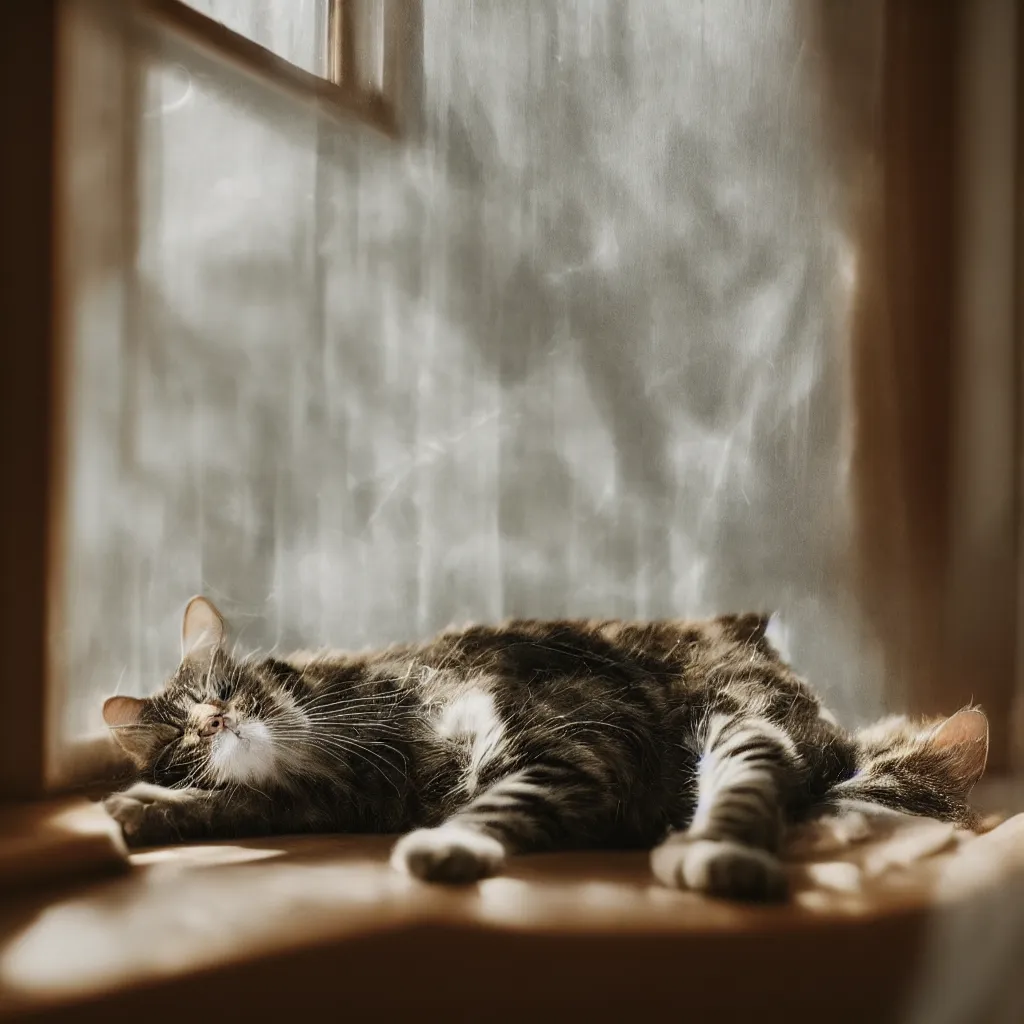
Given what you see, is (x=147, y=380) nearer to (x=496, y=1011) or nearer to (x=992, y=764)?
(x=496, y=1011)

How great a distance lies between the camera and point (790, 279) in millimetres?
888

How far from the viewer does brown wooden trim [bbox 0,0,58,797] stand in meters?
0.86

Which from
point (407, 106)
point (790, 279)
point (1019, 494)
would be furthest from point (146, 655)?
point (1019, 494)

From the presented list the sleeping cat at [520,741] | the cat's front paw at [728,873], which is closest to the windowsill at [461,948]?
the cat's front paw at [728,873]

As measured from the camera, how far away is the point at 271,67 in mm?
897

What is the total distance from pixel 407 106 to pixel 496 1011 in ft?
2.72

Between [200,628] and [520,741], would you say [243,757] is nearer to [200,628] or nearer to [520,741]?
[200,628]

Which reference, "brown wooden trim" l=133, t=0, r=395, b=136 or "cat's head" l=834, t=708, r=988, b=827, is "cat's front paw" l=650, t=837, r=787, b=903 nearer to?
"cat's head" l=834, t=708, r=988, b=827

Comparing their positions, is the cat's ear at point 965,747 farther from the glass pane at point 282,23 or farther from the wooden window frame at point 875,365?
the glass pane at point 282,23

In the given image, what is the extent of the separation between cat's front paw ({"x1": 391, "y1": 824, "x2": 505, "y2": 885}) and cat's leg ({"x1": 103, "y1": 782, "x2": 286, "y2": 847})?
21 cm

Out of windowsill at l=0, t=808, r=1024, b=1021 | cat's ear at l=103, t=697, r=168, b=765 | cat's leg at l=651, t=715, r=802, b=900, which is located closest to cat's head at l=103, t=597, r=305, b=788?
cat's ear at l=103, t=697, r=168, b=765

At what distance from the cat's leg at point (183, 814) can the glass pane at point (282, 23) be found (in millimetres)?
750

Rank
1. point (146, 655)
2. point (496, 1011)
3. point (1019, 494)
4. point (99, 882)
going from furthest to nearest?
point (146, 655)
point (1019, 494)
point (99, 882)
point (496, 1011)

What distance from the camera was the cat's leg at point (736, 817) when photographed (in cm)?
64
